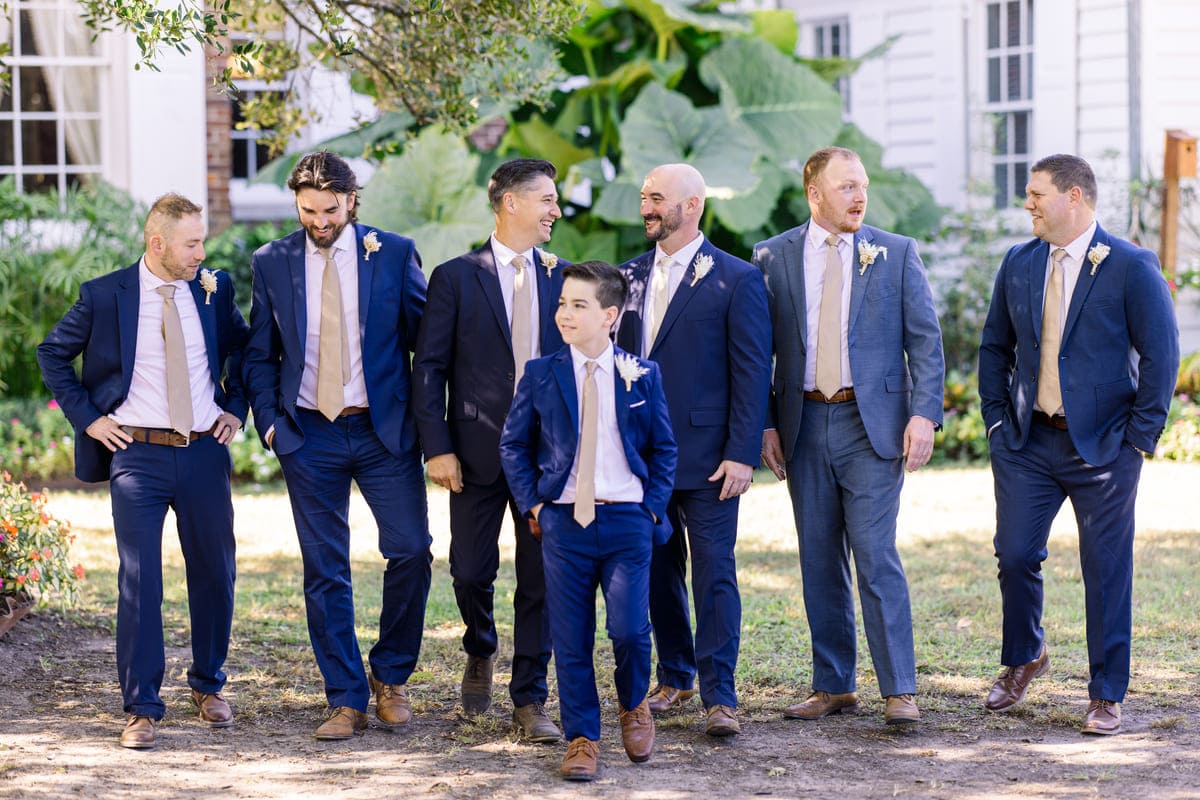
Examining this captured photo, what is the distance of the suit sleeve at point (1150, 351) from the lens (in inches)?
211

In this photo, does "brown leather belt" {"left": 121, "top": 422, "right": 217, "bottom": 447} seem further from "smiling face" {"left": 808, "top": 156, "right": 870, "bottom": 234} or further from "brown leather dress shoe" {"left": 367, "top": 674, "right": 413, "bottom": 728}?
"smiling face" {"left": 808, "top": 156, "right": 870, "bottom": 234}

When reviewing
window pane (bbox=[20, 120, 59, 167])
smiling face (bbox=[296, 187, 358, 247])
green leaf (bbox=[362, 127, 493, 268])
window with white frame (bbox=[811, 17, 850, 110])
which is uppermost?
window with white frame (bbox=[811, 17, 850, 110])

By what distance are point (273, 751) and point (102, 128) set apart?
10245mm

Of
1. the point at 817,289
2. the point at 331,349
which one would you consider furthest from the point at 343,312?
the point at 817,289

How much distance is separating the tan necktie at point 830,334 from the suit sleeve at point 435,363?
4.33ft

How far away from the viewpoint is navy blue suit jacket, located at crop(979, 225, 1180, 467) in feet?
17.7

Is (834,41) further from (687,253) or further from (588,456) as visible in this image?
(588,456)

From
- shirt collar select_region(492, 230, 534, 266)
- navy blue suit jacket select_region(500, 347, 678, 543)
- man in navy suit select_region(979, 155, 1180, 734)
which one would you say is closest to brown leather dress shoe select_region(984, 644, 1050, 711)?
man in navy suit select_region(979, 155, 1180, 734)

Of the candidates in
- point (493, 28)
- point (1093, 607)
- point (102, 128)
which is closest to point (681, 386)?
point (1093, 607)

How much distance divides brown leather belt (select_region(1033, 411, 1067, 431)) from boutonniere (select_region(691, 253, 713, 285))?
131cm

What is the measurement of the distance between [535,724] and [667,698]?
0.60 metres

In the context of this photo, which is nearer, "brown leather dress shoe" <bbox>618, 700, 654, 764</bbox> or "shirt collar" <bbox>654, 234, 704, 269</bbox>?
"brown leather dress shoe" <bbox>618, 700, 654, 764</bbox>

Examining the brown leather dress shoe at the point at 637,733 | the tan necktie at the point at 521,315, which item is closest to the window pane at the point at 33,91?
the tan necktie at the point at 521,315

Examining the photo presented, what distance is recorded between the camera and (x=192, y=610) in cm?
565
